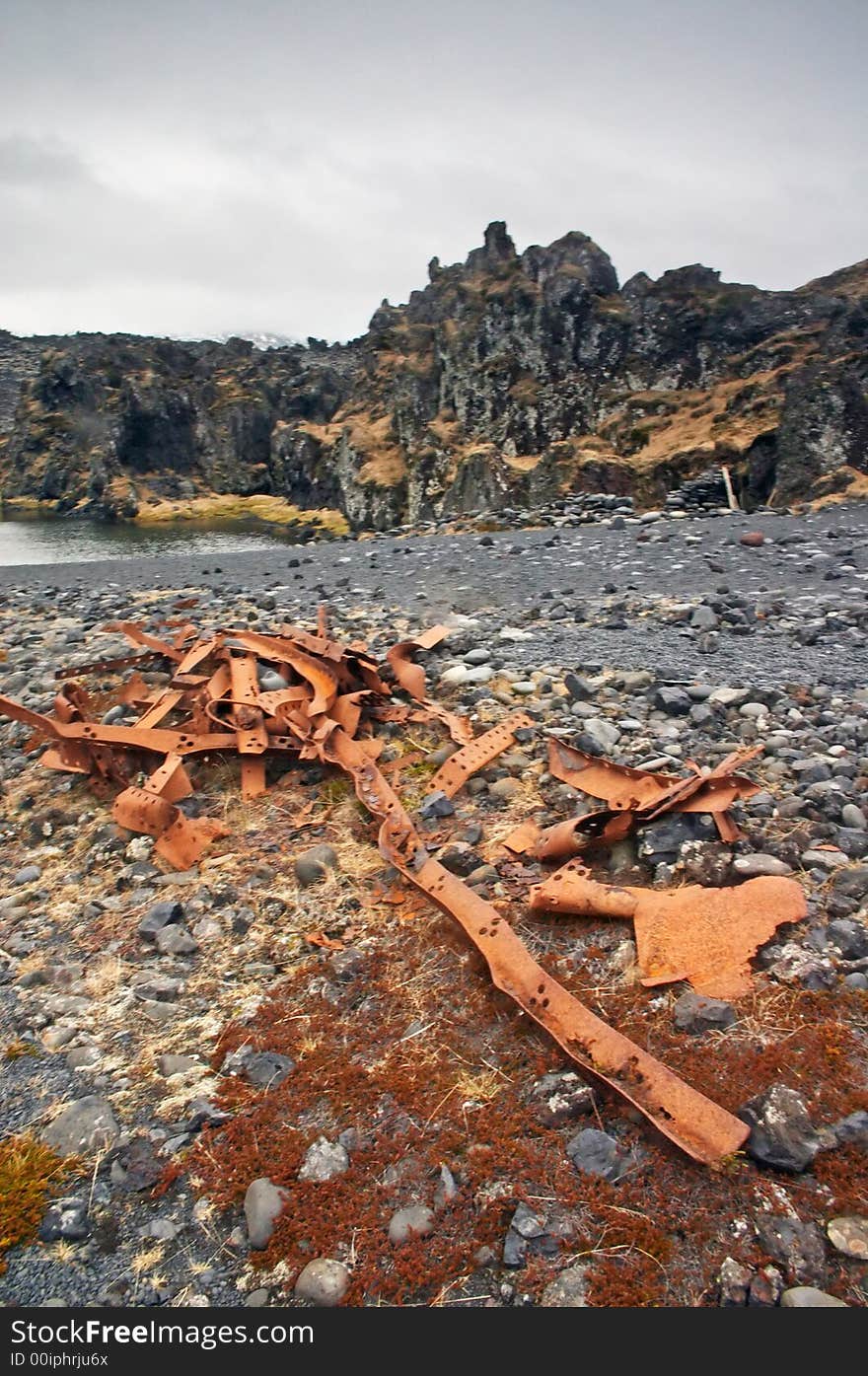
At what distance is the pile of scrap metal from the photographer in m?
2.82

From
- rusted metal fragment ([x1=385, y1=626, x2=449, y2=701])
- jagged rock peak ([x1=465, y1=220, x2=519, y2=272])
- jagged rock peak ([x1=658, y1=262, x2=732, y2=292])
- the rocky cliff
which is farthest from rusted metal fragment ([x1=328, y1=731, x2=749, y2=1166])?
jagged rock peak ([x1=465, y1=220, x2=519, y2=272])

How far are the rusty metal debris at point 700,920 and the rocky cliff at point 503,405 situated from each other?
25.3m

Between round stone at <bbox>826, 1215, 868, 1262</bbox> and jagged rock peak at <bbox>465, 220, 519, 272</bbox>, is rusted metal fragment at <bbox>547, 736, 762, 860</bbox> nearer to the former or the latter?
round stone at <bbox>826, 1215, 868, 1262</bbox>

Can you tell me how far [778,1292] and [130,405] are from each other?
122778mm

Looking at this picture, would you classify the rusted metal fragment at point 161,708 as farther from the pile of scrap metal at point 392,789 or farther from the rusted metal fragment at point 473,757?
the rusted metal fragment at point 473,757

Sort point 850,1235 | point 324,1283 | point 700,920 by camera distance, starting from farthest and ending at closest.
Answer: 1. point 700,920
2. point 324,1283
3. point 850,1235

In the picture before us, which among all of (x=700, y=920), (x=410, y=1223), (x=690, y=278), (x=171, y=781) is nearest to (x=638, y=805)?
(x=700, y=920)

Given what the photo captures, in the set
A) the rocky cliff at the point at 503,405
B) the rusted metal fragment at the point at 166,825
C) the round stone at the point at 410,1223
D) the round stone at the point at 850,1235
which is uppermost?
the rocky cliff at the point at 503,405

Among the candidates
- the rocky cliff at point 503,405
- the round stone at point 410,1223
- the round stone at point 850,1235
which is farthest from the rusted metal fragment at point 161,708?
the rocky cliff at point 503,405

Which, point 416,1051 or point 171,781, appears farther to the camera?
point 171,781

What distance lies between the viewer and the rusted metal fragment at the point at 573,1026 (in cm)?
237

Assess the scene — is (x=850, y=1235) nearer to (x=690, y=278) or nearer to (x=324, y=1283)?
(x=324, y=1283)

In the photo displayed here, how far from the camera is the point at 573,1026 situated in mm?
2863

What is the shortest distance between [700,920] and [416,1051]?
1.45 metres
